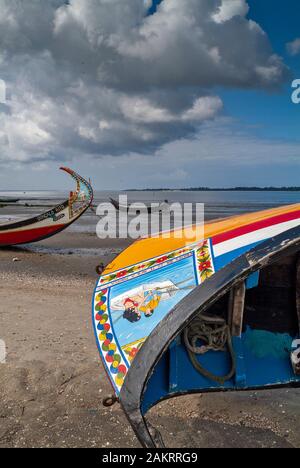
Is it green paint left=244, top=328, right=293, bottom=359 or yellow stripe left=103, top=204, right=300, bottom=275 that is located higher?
yellow stripe left=103, top=204, right=300, bottom=275

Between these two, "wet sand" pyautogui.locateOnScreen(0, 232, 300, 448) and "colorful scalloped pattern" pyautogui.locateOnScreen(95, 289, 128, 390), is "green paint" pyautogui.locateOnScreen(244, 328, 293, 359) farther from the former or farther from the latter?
"colorful scalloped pattern" pyautogui.locateOnScreen(95, 289, 128, 390)

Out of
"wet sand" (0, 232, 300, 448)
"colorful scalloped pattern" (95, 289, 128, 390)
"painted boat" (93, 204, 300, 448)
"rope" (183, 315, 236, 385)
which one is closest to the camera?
"painted boat" (93, 204, 300, 448)

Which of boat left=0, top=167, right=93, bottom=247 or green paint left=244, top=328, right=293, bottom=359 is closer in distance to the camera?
green paint left=244, top=328, right=293, bottom=359

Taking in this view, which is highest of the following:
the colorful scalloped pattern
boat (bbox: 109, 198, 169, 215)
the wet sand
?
boat (bbox: 109, 198, 169, 215)

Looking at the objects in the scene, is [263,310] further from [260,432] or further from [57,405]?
[57,405]

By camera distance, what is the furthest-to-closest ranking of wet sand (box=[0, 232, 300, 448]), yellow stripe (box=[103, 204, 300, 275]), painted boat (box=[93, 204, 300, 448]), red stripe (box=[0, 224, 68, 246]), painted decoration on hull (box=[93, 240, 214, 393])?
red stripe (box=[0, 224, 68, 246]), yellow stripe (box=[103, 204, 300, 275]), wet sand (box=[0, 232, 300, 448]), painted decoration on hull (box=[93, 240, 214, 393]), painted boat (box=[93, 204, 300, 448])

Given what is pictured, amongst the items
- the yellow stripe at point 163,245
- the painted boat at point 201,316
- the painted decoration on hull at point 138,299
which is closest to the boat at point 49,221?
the yellow stripe at point 163,245

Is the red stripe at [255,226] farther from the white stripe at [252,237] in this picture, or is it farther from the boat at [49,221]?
the boat at [49,221]

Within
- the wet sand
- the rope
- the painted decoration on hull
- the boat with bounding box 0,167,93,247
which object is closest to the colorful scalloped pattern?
the painted decoration on hull

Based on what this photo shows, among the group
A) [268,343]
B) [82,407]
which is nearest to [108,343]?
[82,407]

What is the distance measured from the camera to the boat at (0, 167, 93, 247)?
15102 millimetres
